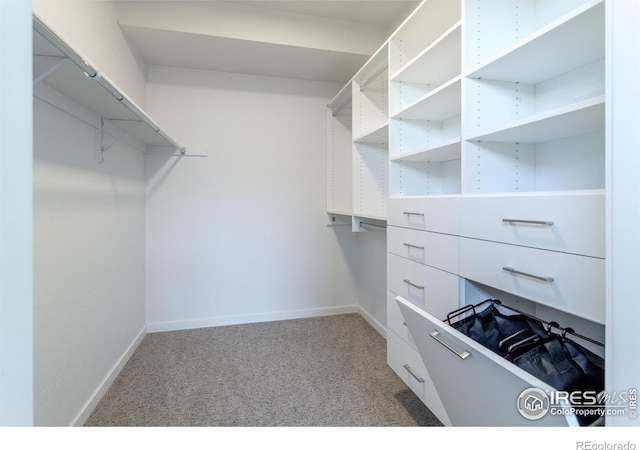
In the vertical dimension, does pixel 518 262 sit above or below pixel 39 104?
below

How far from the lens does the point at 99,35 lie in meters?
1.74

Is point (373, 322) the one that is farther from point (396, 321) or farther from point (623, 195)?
point (623, 195)

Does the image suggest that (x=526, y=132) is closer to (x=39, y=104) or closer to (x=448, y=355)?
(x=448, y=355)

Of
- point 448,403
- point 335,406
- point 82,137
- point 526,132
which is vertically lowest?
point 335,406

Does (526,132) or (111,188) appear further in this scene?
(111,188)

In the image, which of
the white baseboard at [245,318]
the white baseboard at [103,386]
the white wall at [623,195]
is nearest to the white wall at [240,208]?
the white baseboard at [245,318]

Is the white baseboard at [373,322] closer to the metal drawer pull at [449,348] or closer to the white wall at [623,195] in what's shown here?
the metal drawer pull at [449,348]

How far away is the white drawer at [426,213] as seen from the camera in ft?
4.10

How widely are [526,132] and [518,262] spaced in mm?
500

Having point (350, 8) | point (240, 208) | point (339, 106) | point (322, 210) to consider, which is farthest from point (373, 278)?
point (350, 8)

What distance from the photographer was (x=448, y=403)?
1129 mm

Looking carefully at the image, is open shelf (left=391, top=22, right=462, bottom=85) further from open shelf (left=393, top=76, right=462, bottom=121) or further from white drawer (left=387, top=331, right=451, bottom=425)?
white drawer (left=387, top=331, right=451, bottom=425)

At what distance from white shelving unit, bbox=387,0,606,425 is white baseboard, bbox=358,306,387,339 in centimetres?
93
